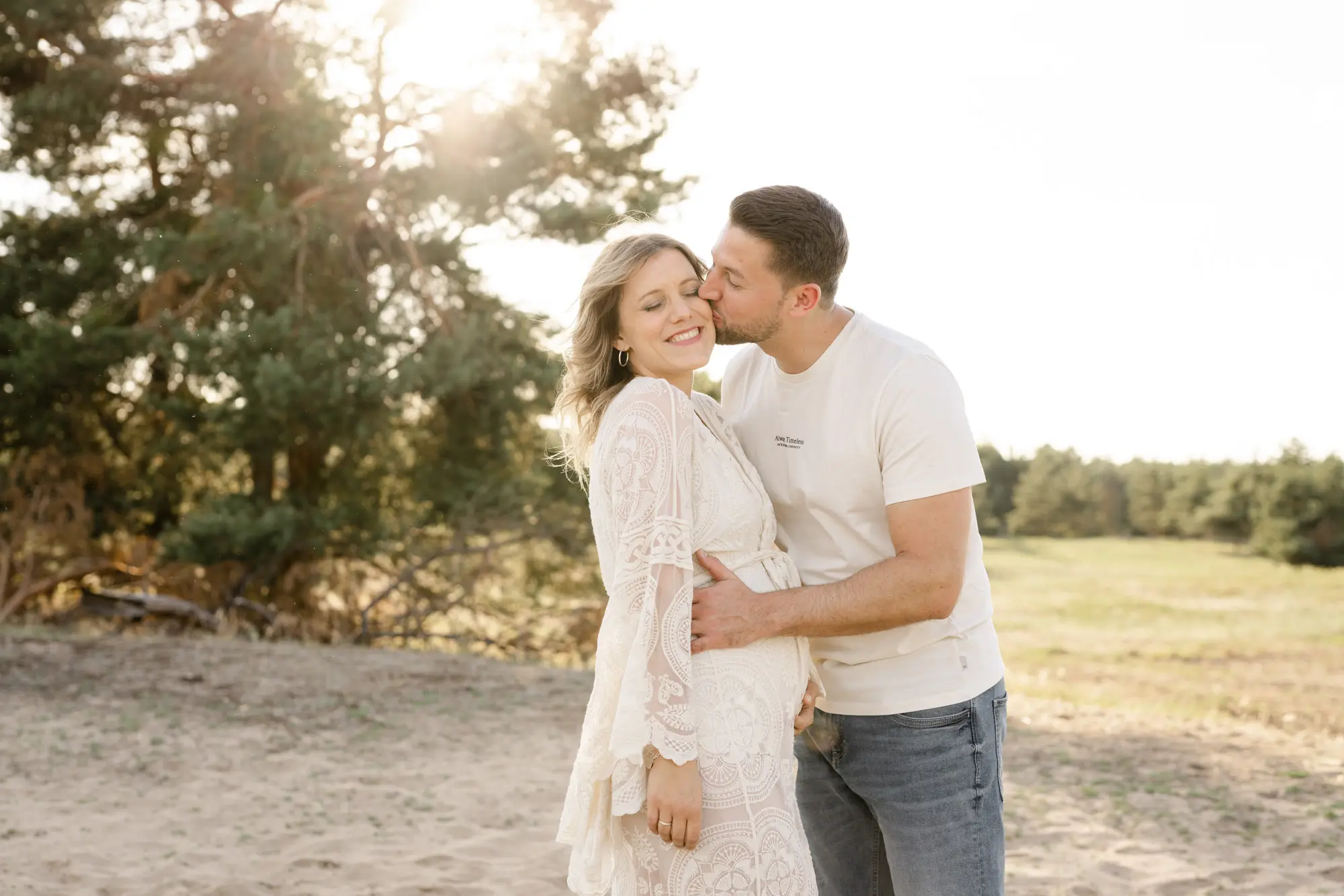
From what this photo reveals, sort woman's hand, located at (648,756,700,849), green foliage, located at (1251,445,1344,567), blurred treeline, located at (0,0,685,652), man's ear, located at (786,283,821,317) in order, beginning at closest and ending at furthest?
1. woman's hand, located at (648,756,700,849)
2. man's ear, located at (786,283,821,317)
3. blurred treeline, located at (0,0,685,652)
4. green foliage, located at (1251,445,1344,567)

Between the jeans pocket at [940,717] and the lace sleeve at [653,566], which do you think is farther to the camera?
the jeans pocket at [940,717]

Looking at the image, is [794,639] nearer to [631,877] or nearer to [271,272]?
[631,877]

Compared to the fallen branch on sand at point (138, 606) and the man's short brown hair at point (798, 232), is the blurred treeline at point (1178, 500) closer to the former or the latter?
the fallen branch on sand at point (138, 606)

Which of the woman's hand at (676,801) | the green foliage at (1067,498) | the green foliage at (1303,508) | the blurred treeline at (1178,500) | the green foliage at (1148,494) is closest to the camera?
the woman's hand at (676,801)

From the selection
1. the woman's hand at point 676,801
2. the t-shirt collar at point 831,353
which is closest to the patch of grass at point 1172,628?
the t-shirt collar at point 831,353

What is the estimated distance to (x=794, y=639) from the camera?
2293 mm

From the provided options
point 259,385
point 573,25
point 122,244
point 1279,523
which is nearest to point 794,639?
point 259,385

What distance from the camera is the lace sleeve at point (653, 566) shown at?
6.70 feet

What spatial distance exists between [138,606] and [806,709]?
10.8 meters

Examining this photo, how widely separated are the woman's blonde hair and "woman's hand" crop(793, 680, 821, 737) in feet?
2.31

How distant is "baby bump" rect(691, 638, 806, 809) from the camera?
2098 mm

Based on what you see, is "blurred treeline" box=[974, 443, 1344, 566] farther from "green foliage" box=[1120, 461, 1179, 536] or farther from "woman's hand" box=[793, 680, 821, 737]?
"woman's hand" box=[793, 680, 821, 737]

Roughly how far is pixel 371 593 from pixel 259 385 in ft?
9.10

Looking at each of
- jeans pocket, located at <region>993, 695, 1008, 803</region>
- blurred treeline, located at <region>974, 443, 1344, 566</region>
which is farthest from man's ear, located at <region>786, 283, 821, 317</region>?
blurred treeline, located at <region>974, 443, 1344, 566</region>
